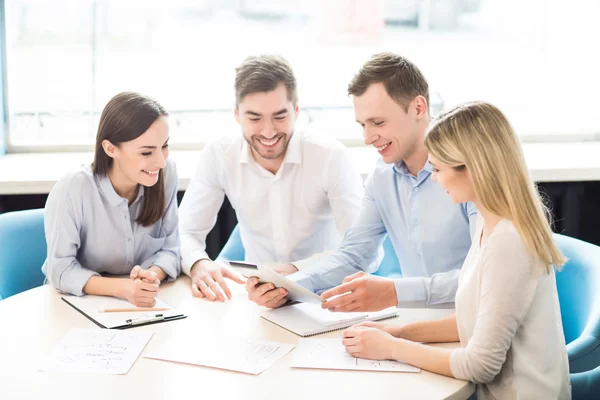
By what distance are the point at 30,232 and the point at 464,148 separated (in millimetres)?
1638

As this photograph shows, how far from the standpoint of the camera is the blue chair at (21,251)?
241cm

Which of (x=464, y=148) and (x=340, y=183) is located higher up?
(x=464, y=148)

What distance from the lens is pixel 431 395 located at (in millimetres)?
1406

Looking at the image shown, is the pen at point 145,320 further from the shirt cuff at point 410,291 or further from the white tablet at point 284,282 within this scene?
the shirt cuff at point 410,291

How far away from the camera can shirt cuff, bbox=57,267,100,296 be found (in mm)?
2025

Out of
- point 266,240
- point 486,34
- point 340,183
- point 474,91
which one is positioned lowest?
point 266,240

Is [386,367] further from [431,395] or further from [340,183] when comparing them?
[340,183]

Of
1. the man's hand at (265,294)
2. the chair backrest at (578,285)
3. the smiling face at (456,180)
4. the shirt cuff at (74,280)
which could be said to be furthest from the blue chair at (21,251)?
the chair backrest at (578,285)

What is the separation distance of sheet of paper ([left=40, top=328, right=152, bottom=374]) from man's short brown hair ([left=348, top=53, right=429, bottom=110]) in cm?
97

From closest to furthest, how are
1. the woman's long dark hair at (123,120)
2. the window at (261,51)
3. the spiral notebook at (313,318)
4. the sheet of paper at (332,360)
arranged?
the sheet of paper at (332,360) < the spiral notebook at (313,318) < the woman's long dark hair at (123,120) < the window at (261,51)

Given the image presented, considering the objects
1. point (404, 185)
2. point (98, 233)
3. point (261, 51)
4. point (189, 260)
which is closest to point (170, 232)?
point (189, 260)

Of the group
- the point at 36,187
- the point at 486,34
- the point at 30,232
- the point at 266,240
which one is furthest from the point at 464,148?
the point at 486,34

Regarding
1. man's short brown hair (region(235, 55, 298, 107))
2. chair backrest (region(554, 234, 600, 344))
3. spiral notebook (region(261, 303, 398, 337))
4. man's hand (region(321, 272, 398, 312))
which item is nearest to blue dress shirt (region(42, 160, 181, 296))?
man's short brown hair (region(235, 55, 298, 107))

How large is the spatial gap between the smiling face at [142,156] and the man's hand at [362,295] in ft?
2.32
